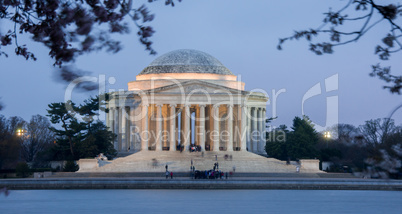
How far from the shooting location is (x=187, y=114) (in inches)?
4087

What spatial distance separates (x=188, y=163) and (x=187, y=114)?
12543mm

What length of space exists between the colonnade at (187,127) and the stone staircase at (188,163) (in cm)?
631

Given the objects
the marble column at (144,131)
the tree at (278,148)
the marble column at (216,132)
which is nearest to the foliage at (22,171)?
the marble column at (144,131)

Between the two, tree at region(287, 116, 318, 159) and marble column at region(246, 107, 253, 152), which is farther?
marble column at region(246, 107, 253, 152)

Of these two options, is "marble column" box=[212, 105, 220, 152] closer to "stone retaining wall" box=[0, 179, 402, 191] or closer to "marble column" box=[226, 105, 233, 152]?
"marble column" box=[226, 105, 233, 152]

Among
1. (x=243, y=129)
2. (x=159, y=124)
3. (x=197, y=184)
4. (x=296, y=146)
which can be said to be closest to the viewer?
(x=197, y=184)

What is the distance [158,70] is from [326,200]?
2298 inches

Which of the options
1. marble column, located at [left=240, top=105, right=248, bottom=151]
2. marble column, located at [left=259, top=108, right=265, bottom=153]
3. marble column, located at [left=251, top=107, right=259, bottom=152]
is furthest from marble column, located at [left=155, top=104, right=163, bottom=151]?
marble column, located at [left=259, top=108, right=265, bottom=153]

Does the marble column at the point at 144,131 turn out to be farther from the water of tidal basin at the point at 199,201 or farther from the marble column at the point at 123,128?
the water of tidal basin at the point at 199,201

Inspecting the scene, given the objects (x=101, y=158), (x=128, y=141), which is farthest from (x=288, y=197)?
(x=128, y=141)

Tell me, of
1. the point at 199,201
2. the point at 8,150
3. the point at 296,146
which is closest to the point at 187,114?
the point at 296,146

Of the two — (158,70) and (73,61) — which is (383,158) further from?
(158,70)

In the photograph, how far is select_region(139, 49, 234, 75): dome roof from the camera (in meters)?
111

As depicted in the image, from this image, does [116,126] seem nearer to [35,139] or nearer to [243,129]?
[243,129]
